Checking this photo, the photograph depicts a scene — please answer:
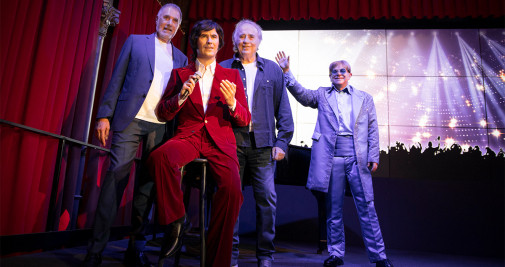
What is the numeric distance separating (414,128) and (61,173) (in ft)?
14.1

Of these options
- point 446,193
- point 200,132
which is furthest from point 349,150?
point 446,193

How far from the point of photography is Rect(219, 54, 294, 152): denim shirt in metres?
2.04

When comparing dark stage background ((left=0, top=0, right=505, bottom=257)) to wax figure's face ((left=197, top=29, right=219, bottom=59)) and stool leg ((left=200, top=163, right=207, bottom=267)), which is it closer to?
wax figure's face ((left=197, top=29, right=219, bottom=59))

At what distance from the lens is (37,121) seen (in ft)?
7.42

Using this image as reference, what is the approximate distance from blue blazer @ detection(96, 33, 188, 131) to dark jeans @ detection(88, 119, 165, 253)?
76 mm

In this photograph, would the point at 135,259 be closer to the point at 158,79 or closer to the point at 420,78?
the point at 158,79

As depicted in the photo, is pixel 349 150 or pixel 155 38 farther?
pixel 349 150

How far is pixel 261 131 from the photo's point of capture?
2055mm

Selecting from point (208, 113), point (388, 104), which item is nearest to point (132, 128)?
point (208, 113)

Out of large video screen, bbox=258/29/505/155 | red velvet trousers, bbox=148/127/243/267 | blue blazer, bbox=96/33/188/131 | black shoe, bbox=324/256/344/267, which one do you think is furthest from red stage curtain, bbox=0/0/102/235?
large video screen, bbox=258/29/505/155

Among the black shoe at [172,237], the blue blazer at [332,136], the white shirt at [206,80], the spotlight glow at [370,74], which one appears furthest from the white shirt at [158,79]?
the spotlight glow at [370,74]

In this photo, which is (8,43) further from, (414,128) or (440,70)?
(440,70)

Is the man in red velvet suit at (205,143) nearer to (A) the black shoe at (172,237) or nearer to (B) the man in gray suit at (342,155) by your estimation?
(A) the black shoe at (172,237)

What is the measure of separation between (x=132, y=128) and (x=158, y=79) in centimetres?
37
